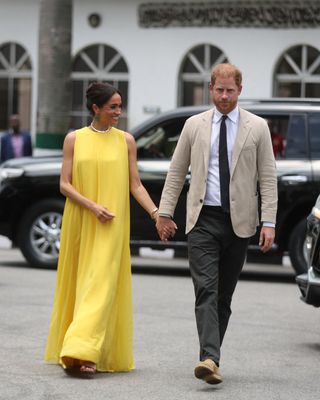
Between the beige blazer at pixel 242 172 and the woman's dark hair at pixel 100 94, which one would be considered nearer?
the beige blazer at pixel 242 172

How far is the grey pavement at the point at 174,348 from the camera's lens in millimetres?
7746

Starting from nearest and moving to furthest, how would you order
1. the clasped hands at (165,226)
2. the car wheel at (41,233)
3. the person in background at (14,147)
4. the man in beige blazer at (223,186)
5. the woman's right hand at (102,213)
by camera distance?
the man in beige blazer at (223,186) < the clasped hands at (165,226) < the woman's right hand at (102,213) < the car wheel at (41,233) < the person in background at (14,147)

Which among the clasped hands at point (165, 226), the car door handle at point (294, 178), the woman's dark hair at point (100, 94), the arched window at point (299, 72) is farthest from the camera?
the arched window at point (299, 72)

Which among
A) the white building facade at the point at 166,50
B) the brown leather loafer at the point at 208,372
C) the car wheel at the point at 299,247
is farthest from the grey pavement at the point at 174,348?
the white building facade at the point at 166,50

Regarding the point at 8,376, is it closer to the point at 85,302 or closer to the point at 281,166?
the point at 85,302

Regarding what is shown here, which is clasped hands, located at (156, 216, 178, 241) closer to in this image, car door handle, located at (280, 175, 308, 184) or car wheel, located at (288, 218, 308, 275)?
car door handle, located at (280, 175, 308, 184)

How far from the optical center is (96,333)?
8109 mm

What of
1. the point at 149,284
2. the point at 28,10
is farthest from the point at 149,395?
the point at 28,10

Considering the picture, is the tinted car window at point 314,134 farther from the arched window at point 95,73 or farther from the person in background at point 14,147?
the arched window at point 95,73

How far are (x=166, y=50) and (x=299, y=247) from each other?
51.8 feet

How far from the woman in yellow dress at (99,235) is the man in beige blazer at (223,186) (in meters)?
0.36

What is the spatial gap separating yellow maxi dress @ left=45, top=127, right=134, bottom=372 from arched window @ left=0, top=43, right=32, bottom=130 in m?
22.4

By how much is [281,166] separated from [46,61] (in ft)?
29.5

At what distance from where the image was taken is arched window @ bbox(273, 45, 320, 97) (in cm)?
2822
